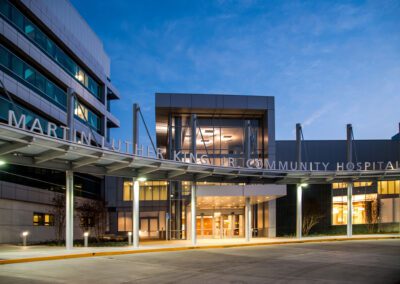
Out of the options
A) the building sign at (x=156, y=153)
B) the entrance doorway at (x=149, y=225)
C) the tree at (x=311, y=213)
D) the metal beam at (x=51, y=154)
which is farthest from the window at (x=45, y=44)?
the tree at (x=311, y=213)

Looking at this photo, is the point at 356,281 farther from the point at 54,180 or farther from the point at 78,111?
the point at 78,111

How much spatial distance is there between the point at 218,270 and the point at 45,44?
34027mm

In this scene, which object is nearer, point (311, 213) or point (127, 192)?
point (311, 213)

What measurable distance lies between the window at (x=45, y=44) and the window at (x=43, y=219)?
14.4 m

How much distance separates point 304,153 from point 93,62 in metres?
26.4

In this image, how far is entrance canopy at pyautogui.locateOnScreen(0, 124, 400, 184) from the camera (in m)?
21.3

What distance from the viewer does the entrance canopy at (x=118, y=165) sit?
70.0 feet

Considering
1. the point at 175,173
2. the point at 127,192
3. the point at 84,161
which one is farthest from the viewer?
the point at 127,192

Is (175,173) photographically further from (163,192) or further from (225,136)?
(163,192)

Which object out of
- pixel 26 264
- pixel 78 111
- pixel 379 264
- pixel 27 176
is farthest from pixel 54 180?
pixel 379 264

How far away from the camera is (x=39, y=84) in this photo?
4350 cm

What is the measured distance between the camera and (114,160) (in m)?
26.6

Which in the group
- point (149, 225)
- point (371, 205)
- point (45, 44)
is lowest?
point (149, 225)

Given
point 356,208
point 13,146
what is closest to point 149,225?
point 356,208
